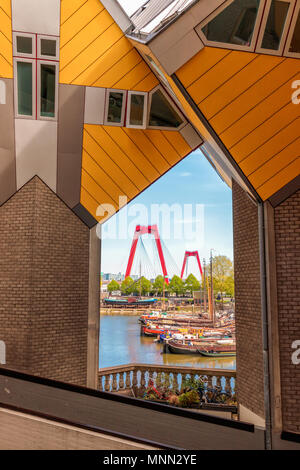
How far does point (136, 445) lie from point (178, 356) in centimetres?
2142

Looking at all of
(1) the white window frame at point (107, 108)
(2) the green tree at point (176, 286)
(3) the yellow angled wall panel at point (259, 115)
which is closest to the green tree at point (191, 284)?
(2) the green tree at point (176, 286)

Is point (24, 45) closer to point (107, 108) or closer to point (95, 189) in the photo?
point (107, 108)

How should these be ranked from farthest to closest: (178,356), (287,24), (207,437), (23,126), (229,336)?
(229,336), (178,356), (23,126), (207,437), (287,24)

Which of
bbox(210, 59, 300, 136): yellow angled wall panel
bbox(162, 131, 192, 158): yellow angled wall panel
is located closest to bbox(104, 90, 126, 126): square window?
bbox(162, 131, 192, 158): yellow angled wall panel

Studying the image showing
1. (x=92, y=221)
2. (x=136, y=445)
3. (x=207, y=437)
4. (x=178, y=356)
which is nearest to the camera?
(x=136, y=445)

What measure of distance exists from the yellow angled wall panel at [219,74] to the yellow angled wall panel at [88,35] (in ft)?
10.3

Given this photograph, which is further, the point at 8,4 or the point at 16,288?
the point at 16,288

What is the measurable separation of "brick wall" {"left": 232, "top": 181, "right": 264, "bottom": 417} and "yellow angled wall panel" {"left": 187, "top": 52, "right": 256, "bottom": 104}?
292 cm

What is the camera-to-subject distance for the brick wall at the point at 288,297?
6.10m

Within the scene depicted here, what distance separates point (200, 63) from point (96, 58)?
304 cm

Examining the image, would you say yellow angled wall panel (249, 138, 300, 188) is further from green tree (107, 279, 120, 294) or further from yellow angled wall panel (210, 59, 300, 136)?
green tree (107, 279, 120, 294)

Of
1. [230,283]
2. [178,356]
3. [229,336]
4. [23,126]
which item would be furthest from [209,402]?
[230,283]

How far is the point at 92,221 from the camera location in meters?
8.55

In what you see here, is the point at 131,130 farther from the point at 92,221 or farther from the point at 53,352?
the point at 53,352
